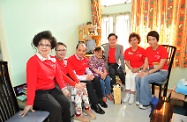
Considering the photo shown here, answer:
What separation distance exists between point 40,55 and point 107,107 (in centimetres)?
139

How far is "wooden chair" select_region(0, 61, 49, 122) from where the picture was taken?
4.10 ft

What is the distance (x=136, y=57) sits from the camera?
100.0 inches

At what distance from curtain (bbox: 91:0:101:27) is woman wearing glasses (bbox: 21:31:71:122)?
2.15 m

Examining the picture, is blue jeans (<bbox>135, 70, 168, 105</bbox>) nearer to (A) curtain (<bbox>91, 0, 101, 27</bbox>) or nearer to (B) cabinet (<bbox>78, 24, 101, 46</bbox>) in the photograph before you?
(B) cabinet (<bbox>78, 24, 101, 46</bbox>)

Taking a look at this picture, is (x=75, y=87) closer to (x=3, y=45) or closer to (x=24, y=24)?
(x=3, y=45)

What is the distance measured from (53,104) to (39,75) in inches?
13.5

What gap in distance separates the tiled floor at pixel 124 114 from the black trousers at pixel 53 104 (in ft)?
1.91

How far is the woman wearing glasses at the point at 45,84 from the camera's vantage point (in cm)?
145

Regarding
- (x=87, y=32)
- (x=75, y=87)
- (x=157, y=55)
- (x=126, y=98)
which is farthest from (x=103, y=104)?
(x=87, y=32)

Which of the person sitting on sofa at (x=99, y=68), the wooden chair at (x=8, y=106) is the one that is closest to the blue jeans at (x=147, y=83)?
the person sitting on sofa at (x=99, y=68)

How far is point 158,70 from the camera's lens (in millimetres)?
2342

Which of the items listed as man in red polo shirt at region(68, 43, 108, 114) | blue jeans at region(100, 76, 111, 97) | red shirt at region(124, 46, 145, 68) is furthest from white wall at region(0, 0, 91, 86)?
red shirt at region(124, 46, 145, 68)

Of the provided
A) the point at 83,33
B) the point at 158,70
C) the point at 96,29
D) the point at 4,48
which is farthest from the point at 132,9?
the point at 4,48

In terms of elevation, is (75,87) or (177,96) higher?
(75,87)
